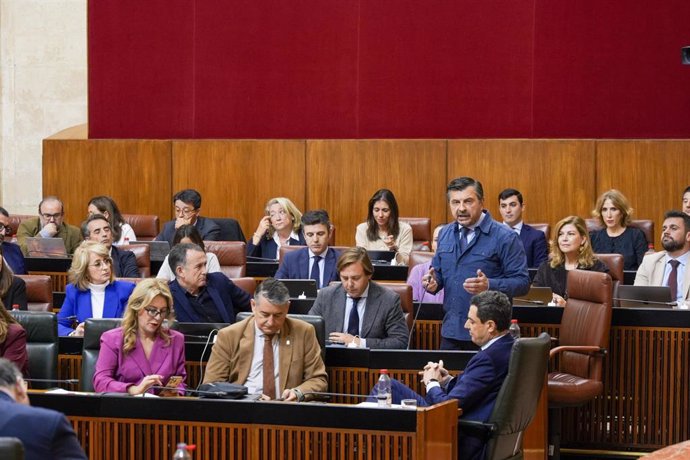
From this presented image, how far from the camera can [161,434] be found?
5.12 metres

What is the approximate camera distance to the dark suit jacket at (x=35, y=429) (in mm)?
3578

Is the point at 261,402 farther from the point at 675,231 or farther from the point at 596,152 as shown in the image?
the point at 596,152

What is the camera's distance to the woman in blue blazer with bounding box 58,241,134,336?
24.1 feet

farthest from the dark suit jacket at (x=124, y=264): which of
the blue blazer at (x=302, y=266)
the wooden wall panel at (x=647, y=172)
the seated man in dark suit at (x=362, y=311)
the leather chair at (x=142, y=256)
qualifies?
the wooden wall panel at (x=647, y=172)

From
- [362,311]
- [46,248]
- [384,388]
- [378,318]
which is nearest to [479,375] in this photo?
[384,388]

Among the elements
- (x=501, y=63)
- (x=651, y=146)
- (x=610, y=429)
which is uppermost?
(x=501, y=63)

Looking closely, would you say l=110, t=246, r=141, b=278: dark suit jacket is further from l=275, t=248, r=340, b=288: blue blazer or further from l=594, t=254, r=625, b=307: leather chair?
l=594, t=254, r=625, b=307: leather chair

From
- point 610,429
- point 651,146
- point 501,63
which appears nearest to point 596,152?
point 651,146

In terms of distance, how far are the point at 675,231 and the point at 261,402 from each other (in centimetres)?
427

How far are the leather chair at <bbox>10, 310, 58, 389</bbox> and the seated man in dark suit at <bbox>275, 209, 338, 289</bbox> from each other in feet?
8.46

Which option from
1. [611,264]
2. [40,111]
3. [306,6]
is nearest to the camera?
[611,264]

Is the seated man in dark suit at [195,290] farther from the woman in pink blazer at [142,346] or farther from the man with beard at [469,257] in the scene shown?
the man with beard at [469,257]

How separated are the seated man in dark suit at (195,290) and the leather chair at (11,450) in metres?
3.62

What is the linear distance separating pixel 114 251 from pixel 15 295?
1.70 meters
